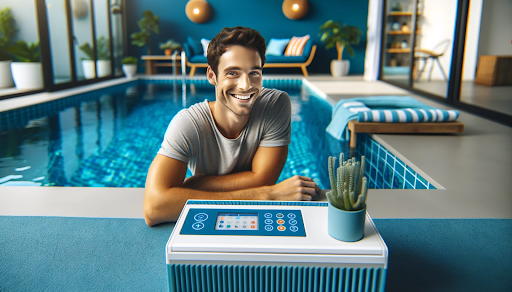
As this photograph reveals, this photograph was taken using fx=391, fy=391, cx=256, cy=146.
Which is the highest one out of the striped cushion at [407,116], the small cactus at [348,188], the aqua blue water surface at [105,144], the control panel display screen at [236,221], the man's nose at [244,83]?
the man's nose at [244,83]

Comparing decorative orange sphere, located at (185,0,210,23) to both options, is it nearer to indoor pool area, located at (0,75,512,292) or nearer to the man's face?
indoor pool area, located at (0,75,512,292)

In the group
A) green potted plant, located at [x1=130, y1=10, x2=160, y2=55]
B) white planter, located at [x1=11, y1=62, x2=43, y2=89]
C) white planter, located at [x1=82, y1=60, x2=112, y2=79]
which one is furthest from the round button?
green potted plant, located at [x1=130, y1=10, x2=160, y2=55]

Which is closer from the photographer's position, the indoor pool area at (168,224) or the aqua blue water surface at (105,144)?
the indoor pool area at (168,224)

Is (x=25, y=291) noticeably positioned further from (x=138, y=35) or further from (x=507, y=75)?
(x=138, y=35)

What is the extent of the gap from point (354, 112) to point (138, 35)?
7081 mm

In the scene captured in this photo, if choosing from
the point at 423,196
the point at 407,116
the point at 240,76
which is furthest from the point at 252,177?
the point at 407,116

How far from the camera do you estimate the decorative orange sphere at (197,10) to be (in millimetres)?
9078

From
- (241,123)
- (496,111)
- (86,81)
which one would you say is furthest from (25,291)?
(86,81)

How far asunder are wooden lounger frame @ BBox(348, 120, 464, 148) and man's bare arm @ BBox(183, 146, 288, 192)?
5.88ft

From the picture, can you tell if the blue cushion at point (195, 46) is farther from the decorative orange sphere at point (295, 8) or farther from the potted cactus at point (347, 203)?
the potted cactus at point (347, 203)

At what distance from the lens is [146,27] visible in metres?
8.93

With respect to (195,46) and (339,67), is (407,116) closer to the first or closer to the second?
(339,67)

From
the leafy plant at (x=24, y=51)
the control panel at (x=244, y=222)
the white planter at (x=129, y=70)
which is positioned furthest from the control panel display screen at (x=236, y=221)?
the white planter at (x=129, y=70)

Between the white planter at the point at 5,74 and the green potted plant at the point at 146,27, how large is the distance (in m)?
3.51
